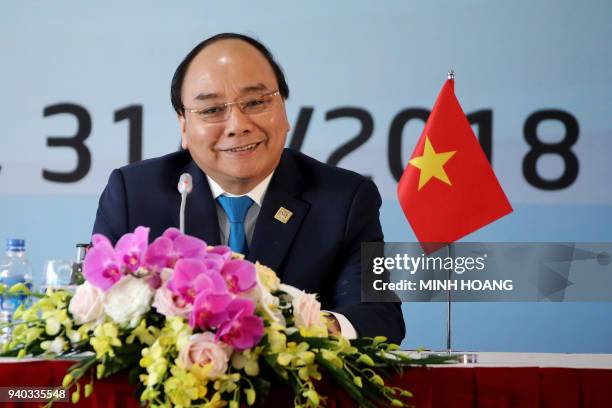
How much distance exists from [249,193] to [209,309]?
1.26 m

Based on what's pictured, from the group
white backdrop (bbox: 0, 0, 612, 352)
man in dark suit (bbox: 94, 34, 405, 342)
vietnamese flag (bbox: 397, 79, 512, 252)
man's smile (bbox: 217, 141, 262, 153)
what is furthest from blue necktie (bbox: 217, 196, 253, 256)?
white backdrop (bbox: 0, 0, 612, 352)

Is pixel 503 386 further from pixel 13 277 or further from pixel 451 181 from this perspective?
pixel 13 277

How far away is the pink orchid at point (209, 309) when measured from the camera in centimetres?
134

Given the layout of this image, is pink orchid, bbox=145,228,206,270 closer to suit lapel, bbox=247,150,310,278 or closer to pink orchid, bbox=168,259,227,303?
pink orchid, bbox=168,259,227,303

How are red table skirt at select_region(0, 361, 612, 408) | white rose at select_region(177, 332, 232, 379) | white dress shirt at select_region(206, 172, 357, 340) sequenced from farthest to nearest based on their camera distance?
white dress shirt at select_region(206, 172, 357, 340)
red table skirt at select_region(0, 361, 612, 408)
white rose at select_region(177, 332, 232, 379)

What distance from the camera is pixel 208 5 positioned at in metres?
4.29

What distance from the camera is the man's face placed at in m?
2.43

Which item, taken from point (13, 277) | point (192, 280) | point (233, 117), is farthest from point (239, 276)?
point (13, 277)

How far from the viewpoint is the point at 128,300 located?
1.39 meters

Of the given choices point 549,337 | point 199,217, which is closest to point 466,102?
point 549,337

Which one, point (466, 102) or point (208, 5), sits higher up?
point (208, 5)

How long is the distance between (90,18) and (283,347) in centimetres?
325

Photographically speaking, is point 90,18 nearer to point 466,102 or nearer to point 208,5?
point 208,5

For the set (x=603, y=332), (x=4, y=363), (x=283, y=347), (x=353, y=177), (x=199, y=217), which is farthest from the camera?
(x=603, y=332)
